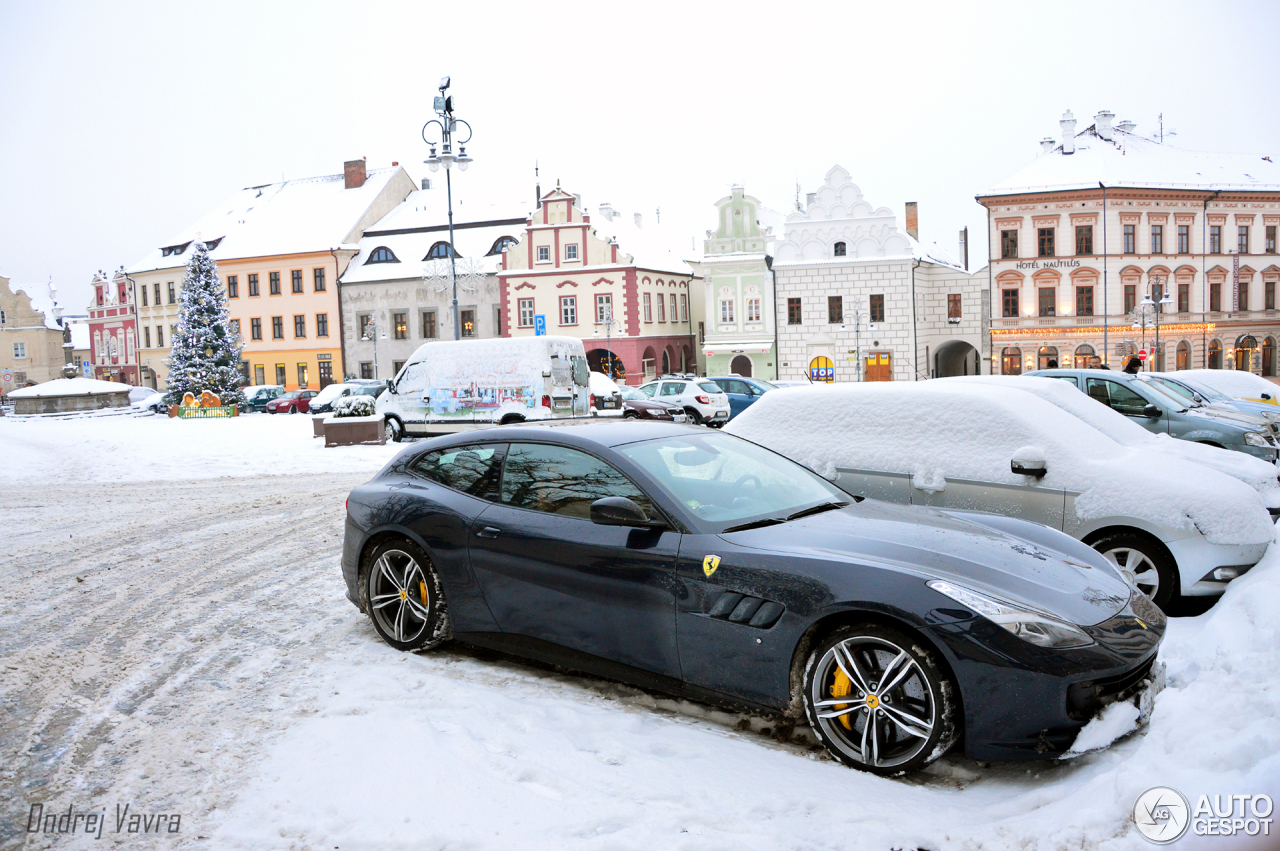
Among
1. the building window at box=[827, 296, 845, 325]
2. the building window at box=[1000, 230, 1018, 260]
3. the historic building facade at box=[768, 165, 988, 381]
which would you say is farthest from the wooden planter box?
the building window at box=[1000, 230, 1018, 260]

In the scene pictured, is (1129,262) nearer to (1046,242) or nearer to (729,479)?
(1046,242)

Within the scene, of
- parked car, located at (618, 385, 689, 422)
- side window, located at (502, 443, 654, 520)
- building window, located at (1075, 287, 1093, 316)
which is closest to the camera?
side window, located at (502, 443, 654, 520)

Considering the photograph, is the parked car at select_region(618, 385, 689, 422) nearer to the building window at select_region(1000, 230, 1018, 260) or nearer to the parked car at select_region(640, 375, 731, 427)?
the parked car at select_region(640, 375, 731, 427)

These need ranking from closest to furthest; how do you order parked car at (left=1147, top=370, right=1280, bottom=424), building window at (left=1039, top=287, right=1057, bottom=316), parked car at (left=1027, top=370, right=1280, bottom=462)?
1. parked car at (left=1027, top=370, right=1280, bottom=462)
2. parked car at (left=1147, top=370, right=1280, bottom=424)
3. building window at (left=1039, top=287, right=1057, bottom=316)

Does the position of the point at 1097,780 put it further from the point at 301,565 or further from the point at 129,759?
the point at 301,565

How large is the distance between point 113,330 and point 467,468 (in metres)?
81.4

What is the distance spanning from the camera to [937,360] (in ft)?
184

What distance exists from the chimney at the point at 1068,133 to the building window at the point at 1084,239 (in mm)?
5158

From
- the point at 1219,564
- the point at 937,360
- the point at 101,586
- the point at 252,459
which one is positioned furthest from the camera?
the point at 937,360

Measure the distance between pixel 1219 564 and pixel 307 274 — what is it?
5988 cm

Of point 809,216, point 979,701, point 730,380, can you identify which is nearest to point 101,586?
point 979,701

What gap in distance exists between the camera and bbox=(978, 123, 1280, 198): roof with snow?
49500 mm

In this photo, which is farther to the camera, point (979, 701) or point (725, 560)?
point (725, 560)

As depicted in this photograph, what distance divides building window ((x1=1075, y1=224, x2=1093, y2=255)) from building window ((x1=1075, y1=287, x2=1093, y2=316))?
1993 millimetres
